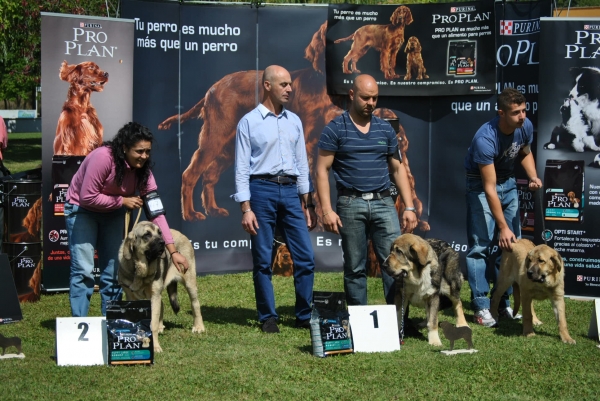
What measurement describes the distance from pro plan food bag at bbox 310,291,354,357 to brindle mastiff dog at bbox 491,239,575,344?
172 cm

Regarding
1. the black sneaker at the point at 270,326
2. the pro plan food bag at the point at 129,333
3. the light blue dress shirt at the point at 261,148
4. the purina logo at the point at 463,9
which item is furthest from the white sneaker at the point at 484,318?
the purina logo at the point at 463,9

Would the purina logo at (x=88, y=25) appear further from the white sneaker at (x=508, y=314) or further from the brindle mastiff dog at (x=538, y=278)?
the white sneaker at (x=508, y=314)

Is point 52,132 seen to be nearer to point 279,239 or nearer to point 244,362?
point 279,239

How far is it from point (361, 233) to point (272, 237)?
2.65 feet

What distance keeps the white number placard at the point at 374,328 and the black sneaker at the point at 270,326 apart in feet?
3.35

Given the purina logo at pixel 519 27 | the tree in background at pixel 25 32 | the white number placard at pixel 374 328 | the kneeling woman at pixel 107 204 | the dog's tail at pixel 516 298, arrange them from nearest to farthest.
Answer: the white number placard at pixel 374 328, the kneeling woman at pixel 107 204, the dog's tail at pixel 516 298, the purina logo at pixel 519 27, the tree in background at pixel 25 32

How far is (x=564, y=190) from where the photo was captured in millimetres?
8133

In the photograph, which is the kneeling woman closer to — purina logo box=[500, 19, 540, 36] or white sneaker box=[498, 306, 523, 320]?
white sneaker box=[498, 306, 523, 320]

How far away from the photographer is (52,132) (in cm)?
812

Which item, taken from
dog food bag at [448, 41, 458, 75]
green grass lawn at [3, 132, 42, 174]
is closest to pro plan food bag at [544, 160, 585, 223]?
dog food bag at [448, 41, 458, 75]

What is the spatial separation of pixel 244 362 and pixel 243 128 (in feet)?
6.55

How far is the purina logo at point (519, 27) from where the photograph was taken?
8.47 m

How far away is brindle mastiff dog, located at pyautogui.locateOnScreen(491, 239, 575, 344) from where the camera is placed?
6.25 meters

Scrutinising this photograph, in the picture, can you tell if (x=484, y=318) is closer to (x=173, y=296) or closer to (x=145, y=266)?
(x=173, y=296)
